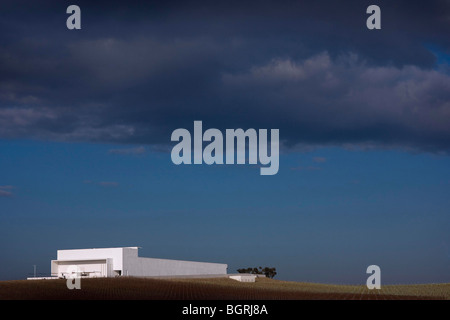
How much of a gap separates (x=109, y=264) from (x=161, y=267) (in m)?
9.47

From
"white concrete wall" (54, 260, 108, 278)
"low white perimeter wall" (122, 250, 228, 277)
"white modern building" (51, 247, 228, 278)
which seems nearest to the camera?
"white modern building" (51, 247, 228, 278)

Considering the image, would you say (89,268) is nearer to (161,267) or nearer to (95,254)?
(95,254)

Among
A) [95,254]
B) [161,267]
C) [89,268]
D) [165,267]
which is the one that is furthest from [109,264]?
[165,267]

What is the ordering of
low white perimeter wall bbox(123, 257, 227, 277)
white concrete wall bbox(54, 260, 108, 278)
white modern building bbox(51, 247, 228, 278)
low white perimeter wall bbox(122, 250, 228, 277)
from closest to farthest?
white modern building bbox(51, 247, 228, 278), low white perimeter wall bbox(122, 250, 228, 277), white concrete wall bbox(54, 260, 108, 278), low white perimeter wall bbox(123, 257, 227, 277)

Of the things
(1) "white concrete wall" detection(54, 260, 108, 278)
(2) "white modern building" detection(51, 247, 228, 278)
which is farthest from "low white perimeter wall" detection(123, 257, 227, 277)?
(1) "white concrete wall" detection(54, 260, 108, 278)

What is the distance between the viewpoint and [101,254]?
97375 millimetres

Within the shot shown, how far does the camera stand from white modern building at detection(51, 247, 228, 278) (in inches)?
3755

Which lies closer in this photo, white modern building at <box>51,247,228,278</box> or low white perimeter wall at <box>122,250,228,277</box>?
white modern building at <box>51,247,228,278</box>

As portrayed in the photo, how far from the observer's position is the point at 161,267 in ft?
333

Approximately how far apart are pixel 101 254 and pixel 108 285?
43.3 metres

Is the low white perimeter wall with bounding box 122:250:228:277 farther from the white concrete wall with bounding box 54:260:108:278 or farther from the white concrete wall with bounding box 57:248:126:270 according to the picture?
the white concrete wall with bounding box 54:260:108:278

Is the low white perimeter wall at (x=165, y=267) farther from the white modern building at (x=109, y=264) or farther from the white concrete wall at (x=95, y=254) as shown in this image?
the white concrete wall at (x=95, y=254)

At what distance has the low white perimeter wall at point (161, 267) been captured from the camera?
95938mm

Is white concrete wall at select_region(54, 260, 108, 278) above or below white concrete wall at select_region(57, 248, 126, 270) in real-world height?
below
